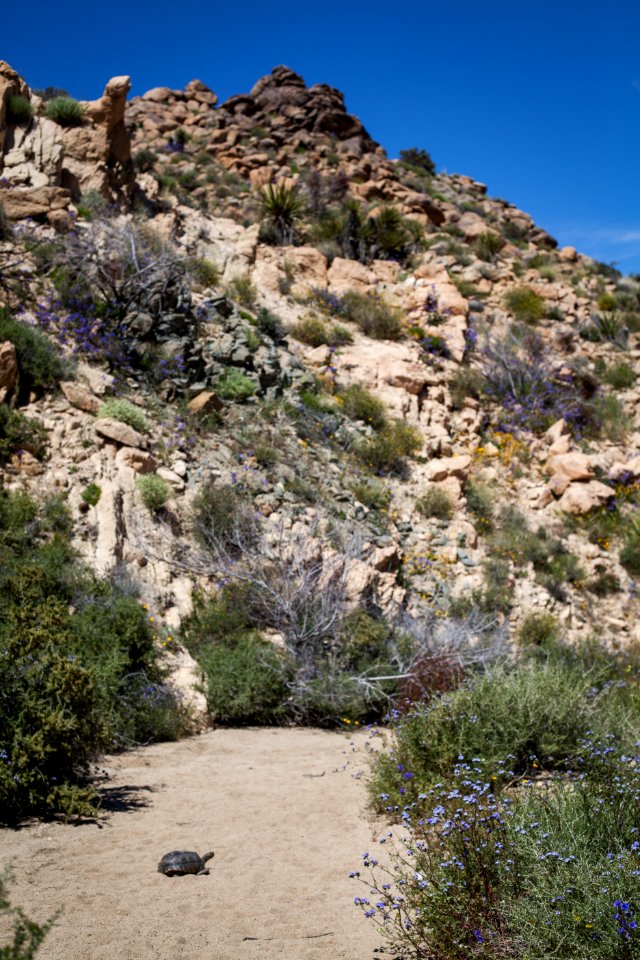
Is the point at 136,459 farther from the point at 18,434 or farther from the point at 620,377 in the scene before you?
the point at 620,377

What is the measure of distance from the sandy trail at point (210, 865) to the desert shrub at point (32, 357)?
6.17 m

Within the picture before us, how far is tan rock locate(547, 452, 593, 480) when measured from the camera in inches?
548

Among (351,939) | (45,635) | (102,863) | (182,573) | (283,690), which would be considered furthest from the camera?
(182,573)

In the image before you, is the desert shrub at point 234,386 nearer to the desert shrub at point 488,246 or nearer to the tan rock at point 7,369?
the tan rock at point 7,369

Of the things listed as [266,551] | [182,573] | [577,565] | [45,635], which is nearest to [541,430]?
[577,565]

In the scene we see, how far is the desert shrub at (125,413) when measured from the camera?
10.3 metres

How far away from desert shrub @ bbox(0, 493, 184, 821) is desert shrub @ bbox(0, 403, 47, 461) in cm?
165

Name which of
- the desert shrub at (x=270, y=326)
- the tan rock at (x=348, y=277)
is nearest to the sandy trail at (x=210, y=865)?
the desert shrub at (x=270, y=326)

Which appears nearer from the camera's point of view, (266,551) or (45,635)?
(45,635)

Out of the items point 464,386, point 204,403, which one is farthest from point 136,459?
point 464,386

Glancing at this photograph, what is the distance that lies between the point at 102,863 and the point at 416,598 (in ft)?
24.0

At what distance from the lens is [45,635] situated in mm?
4730

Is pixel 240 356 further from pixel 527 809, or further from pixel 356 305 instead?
pixel 527 809

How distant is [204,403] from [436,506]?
4.60 m
